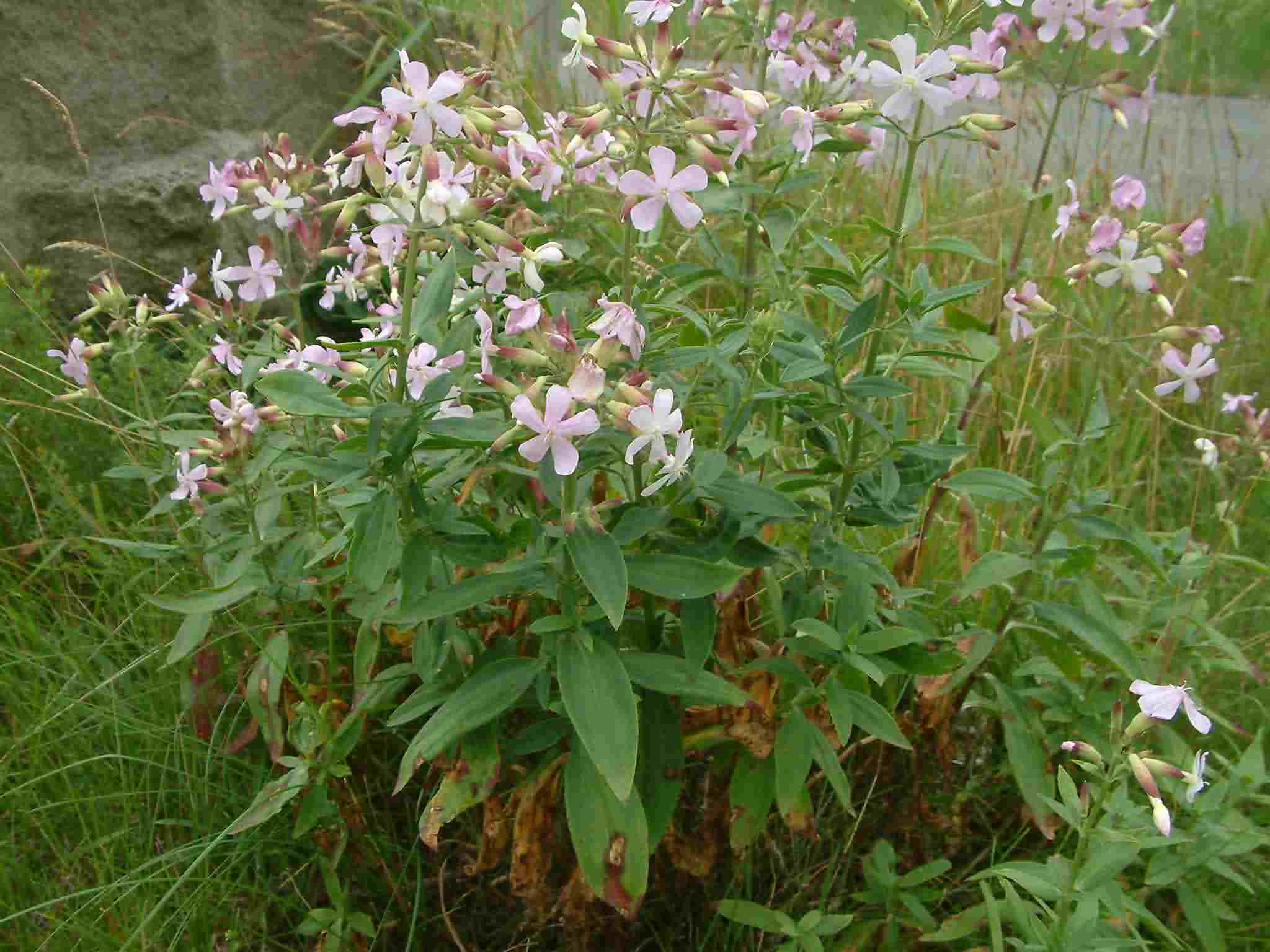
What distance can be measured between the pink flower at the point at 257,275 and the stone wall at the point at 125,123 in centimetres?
137

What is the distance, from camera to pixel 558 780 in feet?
5.69

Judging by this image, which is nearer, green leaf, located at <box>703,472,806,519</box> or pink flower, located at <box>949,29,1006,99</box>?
green leaf, located at <box>703,472,806,519</box>

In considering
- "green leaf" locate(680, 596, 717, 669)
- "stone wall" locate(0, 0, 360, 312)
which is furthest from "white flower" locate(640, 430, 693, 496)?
"stone wall" locate(0, 0, 360, 312)

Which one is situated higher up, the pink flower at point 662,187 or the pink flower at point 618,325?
the pink flower at point 662,187

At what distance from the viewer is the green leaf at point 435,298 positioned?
1510mm

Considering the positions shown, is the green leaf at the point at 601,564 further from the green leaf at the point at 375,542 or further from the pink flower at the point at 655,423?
the green leaf at the point at 375,542

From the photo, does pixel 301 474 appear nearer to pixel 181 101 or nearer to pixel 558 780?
pixel 558 780

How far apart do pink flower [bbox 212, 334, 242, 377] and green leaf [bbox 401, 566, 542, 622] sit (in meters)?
0.79

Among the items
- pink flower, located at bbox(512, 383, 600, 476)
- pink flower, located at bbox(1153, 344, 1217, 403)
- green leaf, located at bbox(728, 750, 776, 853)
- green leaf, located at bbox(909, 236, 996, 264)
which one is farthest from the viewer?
pink flower, located at bbox(1153, 344, 1217, 403)

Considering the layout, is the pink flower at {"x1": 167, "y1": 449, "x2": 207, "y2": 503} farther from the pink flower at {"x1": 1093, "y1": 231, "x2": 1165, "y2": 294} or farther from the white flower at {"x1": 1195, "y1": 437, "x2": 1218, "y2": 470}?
the white flower at {"x1": 1195, "y1": 437, "x2": 1218, "y2": 470}

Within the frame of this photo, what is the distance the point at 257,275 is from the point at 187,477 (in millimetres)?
398

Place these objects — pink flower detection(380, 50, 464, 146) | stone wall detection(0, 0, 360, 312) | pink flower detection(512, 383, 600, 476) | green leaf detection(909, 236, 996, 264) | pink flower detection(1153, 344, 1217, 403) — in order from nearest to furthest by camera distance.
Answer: pink flower detection(512, 383, 600, 476) < pink flower detection(380, 50, 464, 146) < green leaf detection(909, 236, 996, 264) < pink flower detection(1153, 344, 1217, 403) < stone wall detection(0, 0, 360, 312)

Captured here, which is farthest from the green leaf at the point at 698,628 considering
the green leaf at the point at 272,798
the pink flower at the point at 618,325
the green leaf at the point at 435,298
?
the green leaf at the point at 272,798

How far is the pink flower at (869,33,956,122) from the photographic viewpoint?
166 centimetres
